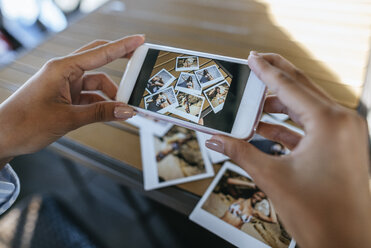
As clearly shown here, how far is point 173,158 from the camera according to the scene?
74 cm

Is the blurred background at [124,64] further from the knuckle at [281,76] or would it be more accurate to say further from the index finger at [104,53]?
the knuckle at [281,76]

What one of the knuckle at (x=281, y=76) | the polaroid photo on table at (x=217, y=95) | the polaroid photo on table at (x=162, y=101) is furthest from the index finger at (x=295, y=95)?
the polaroid photo on table at (x=162, y=101)

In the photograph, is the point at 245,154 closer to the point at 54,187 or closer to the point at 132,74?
the point at 132,74

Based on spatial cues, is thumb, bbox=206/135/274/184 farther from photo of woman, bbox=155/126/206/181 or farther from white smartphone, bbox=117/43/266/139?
photo of woman, bbox=155/126/206/181

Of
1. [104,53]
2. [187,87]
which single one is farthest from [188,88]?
[104,53]

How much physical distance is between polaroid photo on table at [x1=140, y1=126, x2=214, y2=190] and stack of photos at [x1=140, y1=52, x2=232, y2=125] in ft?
0.66

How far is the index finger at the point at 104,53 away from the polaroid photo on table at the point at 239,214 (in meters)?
0.47

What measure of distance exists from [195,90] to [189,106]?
5 centimetres

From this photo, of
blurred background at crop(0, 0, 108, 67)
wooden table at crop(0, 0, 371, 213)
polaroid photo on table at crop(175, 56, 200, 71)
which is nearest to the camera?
polaroid photo on table at crop(175, 56, 200, 71)

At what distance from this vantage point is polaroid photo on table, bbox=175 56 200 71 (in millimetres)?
604

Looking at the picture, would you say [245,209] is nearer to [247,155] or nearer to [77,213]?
[247,155]

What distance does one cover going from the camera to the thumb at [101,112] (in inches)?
22.6

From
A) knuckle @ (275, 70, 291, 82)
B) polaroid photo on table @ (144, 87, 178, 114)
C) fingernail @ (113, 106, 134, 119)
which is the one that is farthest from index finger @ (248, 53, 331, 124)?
fingernail @ (113, 106, 134, 119)

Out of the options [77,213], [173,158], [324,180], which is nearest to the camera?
[324,180]
